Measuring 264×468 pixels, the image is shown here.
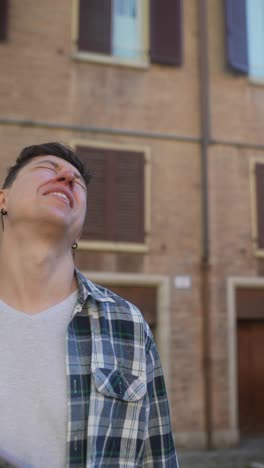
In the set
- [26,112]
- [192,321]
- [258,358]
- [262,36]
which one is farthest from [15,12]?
[258,358]

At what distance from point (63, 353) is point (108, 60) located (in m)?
7.23

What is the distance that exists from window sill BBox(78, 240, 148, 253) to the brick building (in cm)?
2

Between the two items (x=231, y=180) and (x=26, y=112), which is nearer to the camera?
(x=26, y=112)

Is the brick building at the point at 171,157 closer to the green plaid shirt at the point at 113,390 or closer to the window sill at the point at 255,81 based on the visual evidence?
the window sill at the point at 255,81

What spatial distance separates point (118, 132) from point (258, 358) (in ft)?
14.4

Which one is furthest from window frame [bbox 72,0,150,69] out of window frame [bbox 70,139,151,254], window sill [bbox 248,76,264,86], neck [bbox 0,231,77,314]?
neck [bbox 0,231,77,314]

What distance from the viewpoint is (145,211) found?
759 cm

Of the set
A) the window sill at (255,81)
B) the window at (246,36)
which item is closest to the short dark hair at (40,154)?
the window at (246,36)

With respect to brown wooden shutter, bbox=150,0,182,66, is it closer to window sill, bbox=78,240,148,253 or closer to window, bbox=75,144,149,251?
window, bbox=75,144,149,251

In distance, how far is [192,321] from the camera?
7512 millimetres

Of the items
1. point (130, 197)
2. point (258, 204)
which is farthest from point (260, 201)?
point (130, 197)

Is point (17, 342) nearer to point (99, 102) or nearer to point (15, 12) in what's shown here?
point (99, 102)

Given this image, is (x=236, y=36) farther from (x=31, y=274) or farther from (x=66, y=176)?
(x=31, y=274)

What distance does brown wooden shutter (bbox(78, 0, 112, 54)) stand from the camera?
7.77 metres
